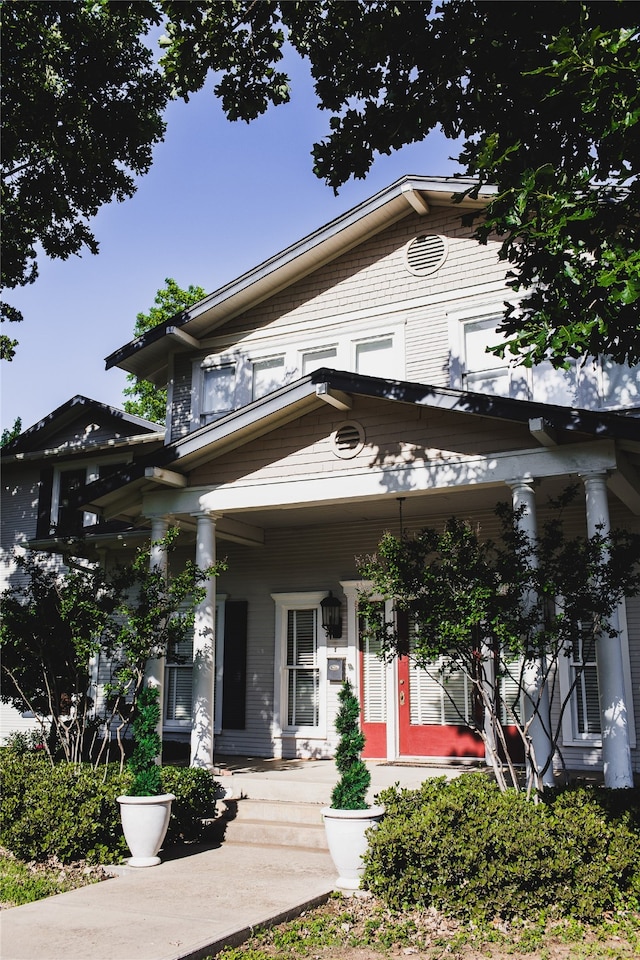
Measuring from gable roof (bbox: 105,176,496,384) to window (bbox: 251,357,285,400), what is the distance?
1058mm

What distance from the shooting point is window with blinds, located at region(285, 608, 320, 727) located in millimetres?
12555

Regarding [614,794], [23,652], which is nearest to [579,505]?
[614,794]

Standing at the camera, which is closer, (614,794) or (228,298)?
(614,794)

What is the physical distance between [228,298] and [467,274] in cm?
387

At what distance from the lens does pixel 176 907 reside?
6219 millimetres

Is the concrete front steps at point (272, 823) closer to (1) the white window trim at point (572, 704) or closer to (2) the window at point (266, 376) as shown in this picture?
(1) the white window trim at point (572, 704)

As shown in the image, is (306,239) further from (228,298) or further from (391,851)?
(391,851)

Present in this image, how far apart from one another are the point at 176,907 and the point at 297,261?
949 centimetres

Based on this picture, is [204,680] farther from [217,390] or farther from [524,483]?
[217,390]

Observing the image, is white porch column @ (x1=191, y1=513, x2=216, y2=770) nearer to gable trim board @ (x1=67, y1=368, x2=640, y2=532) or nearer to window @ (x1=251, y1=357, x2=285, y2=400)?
gable trim board @ (x1=67, y1=368, x2=640, y2=532)

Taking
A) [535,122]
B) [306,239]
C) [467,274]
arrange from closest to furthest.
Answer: [535,122] → [467,274] → [306,239]

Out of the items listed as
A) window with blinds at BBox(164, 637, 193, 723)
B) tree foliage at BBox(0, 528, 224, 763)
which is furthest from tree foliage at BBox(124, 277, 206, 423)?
tree foliage at BBox(0, 528, 224, 763)

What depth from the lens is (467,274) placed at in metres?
11.9

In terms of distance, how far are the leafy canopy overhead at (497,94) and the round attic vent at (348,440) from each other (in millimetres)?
2855
